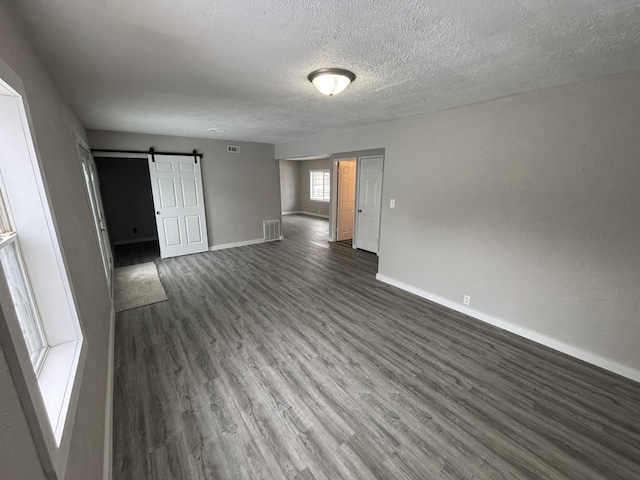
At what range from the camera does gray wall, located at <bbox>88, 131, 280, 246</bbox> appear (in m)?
5.21

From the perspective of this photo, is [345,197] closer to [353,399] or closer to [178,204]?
[178,204]

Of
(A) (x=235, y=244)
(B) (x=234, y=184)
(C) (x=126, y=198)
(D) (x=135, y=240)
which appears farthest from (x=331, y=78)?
(D) (x=135, y=240)

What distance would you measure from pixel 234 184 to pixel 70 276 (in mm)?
4598

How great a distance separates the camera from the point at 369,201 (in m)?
5.50

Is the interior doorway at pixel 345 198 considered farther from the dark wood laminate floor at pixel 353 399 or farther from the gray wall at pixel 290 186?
the gray wall at pixel 290 186

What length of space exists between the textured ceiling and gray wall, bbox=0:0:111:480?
8.3 inches

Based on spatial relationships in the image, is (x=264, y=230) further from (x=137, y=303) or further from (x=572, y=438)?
(x=572, y=438)

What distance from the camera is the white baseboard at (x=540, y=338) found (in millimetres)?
2219

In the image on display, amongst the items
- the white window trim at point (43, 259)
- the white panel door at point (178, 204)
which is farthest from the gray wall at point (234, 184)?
the white window trim at point (43, 259)

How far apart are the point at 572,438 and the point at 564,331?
1132 mm

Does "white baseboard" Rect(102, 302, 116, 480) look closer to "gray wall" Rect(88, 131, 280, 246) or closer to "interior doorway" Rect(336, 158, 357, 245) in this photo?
"gray wall" Rect(88, 131, 280, 246)

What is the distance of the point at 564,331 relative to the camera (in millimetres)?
2482

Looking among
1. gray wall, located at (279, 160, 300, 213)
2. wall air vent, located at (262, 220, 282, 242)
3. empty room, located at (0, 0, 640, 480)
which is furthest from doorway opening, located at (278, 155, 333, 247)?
empty room, located at (0, 0, 640, 480)

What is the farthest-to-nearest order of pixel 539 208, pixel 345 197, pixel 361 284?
1. pixel 345 197
2. pixel 361 284
3. pixel 539 208
